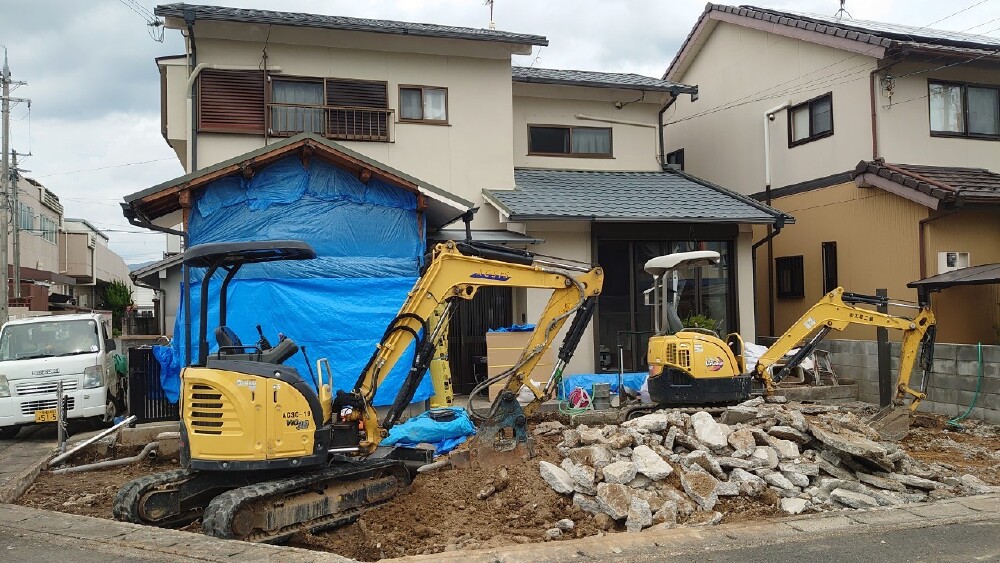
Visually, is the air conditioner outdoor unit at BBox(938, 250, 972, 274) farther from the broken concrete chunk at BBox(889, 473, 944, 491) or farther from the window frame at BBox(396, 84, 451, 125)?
the window frame at BBox(396, 84, 451, 125)

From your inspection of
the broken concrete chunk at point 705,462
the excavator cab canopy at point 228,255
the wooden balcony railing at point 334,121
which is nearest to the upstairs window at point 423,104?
the wooden balcony railing at point 334,121

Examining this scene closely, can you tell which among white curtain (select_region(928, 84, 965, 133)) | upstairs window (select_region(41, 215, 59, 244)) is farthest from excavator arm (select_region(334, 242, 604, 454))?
upstairs window (select_region(41, 215, 59, 244))

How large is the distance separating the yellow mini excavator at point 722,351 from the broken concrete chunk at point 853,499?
281cm

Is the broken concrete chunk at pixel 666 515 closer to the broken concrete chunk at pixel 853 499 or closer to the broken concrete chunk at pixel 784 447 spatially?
the broken concrete chunk at pixel 853 499

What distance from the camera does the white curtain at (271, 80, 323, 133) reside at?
13.2m

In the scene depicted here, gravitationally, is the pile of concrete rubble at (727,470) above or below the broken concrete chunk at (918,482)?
above

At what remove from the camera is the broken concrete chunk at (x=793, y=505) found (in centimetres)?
650

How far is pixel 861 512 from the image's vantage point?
6410 millimetres

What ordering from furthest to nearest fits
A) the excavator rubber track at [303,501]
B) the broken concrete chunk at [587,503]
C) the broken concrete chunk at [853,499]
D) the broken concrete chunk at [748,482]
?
the broken concrete chunk at [748,482], the broken concrete chunk at [853,499], the broken concrete chunk at [587,503], the excavator rubber track at [303,501]

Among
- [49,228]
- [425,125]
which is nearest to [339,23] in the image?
[425,125]

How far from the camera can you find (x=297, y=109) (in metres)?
13.3

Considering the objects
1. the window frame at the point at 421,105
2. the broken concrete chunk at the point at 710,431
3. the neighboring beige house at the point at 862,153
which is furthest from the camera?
the window frame at the point at 421,105

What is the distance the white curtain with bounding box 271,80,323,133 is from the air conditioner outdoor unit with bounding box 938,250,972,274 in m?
11.2

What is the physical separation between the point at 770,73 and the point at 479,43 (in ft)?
23.2
